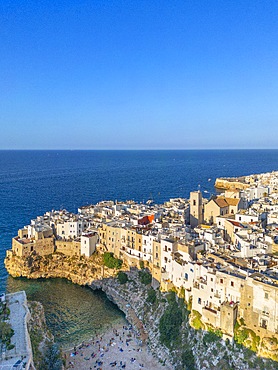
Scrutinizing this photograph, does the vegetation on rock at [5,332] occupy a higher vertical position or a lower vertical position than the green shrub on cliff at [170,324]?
higher

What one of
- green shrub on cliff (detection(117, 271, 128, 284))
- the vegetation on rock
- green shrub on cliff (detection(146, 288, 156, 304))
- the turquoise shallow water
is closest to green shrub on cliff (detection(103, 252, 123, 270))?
green shrub on cliff (detection(117, 271, 128, 284))

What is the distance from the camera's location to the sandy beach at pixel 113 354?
34.8 meters

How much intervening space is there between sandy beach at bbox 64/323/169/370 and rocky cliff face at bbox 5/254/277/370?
991 mm

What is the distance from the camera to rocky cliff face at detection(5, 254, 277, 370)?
3064 cm

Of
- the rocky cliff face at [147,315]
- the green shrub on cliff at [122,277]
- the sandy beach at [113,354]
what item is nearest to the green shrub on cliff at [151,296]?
the rocky cliff face at [147,315]

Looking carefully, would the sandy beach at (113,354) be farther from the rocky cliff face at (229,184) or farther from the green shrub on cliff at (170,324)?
the rocky cliff face at (229,184)

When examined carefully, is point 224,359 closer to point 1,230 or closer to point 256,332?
point 256,332

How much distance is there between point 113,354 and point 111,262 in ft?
52.4

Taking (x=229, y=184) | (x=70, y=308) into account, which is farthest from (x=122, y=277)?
(x=229, y=184)

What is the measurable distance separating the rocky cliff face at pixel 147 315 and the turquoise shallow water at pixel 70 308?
4.45ft

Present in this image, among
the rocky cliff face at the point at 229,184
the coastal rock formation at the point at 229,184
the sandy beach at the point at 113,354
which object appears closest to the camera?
the sandy beach at the point at 113,354

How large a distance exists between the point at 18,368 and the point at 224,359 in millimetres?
17712

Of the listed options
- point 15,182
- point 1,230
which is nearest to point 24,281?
point 1,230

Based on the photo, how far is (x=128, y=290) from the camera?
1847 inches
